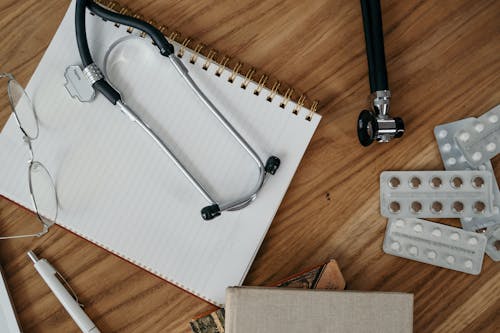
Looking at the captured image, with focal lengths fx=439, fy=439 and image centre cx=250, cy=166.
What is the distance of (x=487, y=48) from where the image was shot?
0.70 metres

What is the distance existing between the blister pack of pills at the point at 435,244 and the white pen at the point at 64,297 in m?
0.48

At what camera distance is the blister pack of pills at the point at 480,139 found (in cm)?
69

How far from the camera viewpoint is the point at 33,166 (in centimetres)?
72

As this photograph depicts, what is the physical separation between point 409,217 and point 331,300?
0.19 m

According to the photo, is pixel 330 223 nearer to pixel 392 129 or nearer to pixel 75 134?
pixel 392 129

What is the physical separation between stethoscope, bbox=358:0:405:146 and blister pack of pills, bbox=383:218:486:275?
14 centimetres

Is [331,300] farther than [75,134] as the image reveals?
No

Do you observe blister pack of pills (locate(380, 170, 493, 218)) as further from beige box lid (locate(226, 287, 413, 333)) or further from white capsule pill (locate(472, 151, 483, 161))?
beige box lid (locate(226, 287, 413, 333))

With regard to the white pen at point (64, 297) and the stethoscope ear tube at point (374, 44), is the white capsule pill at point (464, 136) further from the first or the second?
the white pen at point (64, 297)

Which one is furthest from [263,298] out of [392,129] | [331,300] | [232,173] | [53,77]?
[53,77]

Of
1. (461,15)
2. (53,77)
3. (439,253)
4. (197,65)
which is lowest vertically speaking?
(439,253)

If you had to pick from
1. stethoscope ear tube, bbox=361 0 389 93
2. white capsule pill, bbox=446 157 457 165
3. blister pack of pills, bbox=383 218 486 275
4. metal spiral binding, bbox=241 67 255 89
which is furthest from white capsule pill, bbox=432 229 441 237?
metal spiral binding, bbox=241 67 255 89

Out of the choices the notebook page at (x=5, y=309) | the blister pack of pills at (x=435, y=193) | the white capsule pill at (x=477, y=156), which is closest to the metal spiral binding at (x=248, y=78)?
the blister pack of pills at (x=435, y=193)

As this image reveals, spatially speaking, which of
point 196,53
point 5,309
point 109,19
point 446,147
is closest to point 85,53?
point 109,19
